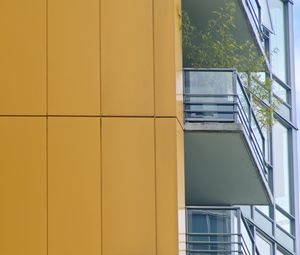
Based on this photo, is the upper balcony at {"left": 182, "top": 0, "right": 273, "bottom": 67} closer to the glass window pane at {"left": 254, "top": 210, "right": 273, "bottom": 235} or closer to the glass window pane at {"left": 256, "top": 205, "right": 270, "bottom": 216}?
the glass window pane at {"left": 254, "top": 210, "right": 273, "bottom": 235}

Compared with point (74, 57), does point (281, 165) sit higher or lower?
lower

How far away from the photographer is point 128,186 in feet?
26.3

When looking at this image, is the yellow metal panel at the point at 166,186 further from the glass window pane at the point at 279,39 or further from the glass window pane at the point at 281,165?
the glass window pane at the point at 279,39

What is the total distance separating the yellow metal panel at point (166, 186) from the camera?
7.97 meters

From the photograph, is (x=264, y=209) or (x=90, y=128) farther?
(x=264, y=209)

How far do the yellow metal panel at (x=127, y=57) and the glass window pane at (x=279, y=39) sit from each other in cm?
1058

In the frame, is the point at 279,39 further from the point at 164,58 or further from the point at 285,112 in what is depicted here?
the point at 164,58

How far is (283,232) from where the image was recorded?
1836 cm

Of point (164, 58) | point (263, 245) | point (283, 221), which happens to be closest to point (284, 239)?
point (283, 221)

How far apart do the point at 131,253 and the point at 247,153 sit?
341 cm

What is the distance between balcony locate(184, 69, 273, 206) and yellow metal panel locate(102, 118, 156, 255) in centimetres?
200

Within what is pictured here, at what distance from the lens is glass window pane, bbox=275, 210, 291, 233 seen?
18.3 metres

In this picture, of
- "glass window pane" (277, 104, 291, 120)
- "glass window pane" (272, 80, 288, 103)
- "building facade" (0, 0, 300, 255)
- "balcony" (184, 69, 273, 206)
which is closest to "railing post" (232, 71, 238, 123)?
"balcony" (184, 69, 273, 206)

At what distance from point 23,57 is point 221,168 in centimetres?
402
